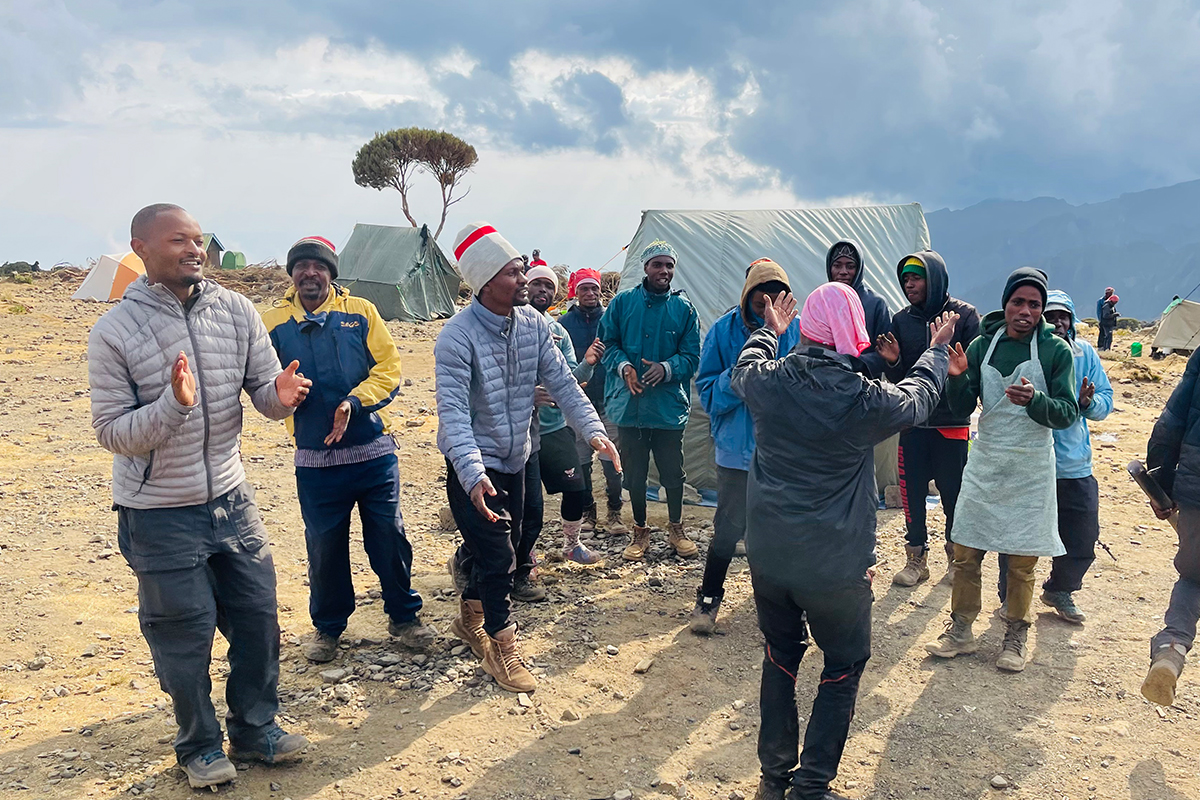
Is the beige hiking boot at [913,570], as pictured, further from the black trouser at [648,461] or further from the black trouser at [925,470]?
the black trouser at [648,461]

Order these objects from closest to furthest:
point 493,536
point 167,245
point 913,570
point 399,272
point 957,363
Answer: point 167,245 → point 957,363 → point 493,536 → point 913,570 → point 399,272

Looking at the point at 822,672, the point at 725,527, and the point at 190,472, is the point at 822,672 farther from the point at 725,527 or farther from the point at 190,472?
the point at 190,472

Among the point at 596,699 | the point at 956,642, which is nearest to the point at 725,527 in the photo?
the point at 596,699

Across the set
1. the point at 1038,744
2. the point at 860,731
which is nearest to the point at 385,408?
the point at 860,731

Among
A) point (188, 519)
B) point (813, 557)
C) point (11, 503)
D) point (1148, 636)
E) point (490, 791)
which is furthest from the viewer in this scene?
point (11, 503)

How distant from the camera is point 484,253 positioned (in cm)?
354

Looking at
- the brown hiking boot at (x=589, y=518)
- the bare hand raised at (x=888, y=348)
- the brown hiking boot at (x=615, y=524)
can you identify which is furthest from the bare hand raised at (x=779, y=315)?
the brown hiking boot at (x=589, y=518)

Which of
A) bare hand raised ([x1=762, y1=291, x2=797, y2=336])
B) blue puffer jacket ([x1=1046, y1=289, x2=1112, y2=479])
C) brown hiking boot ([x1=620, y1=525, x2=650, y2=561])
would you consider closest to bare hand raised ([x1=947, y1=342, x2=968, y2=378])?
bare hand raised ([x1=762, y1=291, x2=797, y2=336])

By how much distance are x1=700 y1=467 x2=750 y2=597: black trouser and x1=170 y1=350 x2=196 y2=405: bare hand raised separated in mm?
2649

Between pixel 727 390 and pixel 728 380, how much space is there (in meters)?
0.06

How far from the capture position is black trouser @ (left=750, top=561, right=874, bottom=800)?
8.92 ft

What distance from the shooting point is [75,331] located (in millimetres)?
15961

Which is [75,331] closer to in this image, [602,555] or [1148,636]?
[602,555]

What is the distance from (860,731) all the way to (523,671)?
1.52 m
